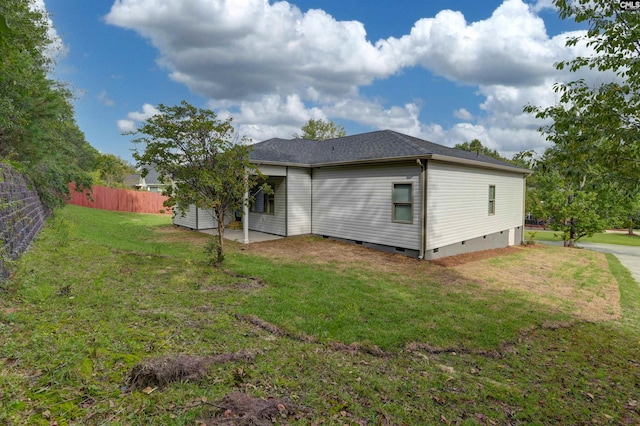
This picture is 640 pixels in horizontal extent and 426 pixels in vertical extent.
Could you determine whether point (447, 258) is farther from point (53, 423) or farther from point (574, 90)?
point (53, 423)

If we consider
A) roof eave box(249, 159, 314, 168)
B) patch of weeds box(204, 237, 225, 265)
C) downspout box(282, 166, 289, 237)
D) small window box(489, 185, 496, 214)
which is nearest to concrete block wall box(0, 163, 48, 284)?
patch of weeds box(204, 237, 225, 265)

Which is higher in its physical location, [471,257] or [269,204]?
Result: [269,204]

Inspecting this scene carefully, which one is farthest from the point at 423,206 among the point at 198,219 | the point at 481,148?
the point at 481,148

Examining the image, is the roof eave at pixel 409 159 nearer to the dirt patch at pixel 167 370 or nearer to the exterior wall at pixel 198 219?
the exterior wall at pixel 198 219

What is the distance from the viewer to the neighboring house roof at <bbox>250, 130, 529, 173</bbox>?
1101 cm

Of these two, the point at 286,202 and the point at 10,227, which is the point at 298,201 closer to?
the point at 286,202

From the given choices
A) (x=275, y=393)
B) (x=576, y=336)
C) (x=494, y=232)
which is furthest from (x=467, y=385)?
(x=494, y=232)

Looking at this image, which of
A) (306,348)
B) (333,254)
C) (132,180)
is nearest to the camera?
Result: (306,348)

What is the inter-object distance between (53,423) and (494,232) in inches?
611

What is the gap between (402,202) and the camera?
429 inches

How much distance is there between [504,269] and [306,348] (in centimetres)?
872

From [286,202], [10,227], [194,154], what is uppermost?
[194,154]

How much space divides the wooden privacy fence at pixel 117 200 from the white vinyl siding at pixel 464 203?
22667 millimetres

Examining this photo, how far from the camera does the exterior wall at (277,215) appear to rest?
533 inches
